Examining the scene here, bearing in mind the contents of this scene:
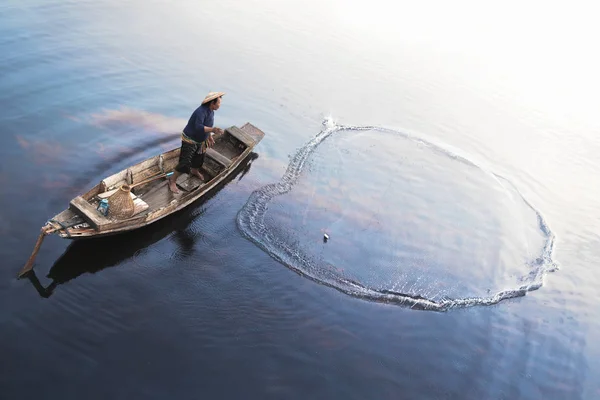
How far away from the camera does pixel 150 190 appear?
34.3 ft

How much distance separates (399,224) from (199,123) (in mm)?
5191

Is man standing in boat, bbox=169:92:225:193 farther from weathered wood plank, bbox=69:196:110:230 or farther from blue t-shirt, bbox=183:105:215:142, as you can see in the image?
weathered wood plank, bbox=69:196:110:230

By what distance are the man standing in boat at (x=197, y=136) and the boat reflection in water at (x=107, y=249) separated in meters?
0.82

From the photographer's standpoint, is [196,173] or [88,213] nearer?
[88,213]

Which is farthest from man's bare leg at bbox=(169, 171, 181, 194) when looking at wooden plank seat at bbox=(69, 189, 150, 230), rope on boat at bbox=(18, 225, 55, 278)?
rope on boat at bbox=(18, 225, 55, 278)

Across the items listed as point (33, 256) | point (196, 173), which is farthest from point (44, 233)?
point (196, 173)

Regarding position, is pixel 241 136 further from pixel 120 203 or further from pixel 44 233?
pixel 44 233

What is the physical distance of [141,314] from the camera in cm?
820

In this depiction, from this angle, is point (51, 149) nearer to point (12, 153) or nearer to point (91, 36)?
point (12, 153)

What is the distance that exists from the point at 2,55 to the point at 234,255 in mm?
10151

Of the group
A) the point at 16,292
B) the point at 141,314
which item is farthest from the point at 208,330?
the point at 16,292

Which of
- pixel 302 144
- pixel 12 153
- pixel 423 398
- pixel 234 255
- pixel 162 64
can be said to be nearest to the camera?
pixel 423 398

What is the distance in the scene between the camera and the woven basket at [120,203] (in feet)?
29.1

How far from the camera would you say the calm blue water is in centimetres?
788
